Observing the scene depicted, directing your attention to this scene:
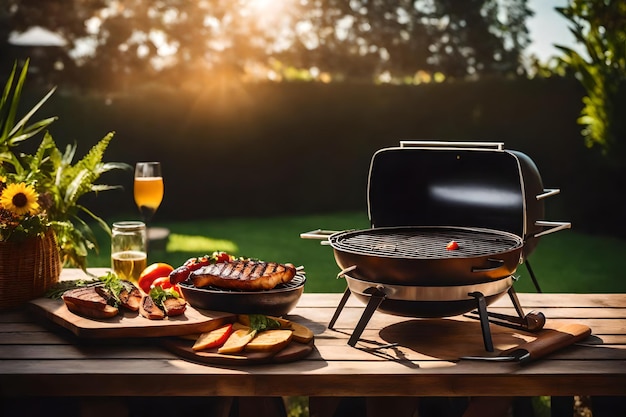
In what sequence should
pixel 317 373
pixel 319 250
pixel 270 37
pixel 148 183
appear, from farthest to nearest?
pixel 270 37 → pixel 319 250 → pixel 148 183 → pixel 317 373

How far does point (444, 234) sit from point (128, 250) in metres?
1.22

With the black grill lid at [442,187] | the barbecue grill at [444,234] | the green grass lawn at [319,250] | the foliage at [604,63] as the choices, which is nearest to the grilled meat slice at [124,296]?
the barbecue grill at [444,234]

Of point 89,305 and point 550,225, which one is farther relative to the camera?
point 550,225

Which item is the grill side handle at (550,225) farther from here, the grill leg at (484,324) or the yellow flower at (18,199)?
the yellow flower at (18,199)

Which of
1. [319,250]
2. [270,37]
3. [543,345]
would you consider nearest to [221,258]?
[543,345]

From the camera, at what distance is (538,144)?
36.4ft

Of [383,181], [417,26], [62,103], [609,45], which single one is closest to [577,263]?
[609,45]

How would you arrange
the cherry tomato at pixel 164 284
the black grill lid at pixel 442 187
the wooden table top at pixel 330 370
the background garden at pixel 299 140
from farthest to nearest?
the background garden at pixel 299 140 → the black grill lid at pixel 442 187 → the cherry tomato at pixel 164 284 → the wooden table top at pixel 330 370

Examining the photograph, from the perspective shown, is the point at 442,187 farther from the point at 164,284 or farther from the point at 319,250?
the point at 319,250

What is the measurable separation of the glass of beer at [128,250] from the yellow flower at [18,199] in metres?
0.41

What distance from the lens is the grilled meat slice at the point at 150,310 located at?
231cm

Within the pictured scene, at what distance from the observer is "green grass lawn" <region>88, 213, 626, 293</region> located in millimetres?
7023

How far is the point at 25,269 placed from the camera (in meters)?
2.64

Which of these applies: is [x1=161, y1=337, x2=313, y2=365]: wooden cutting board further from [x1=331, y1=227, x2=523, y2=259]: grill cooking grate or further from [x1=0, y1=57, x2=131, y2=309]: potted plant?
[x1=0, y1=57, x2=131, y2=309]: potted plant
